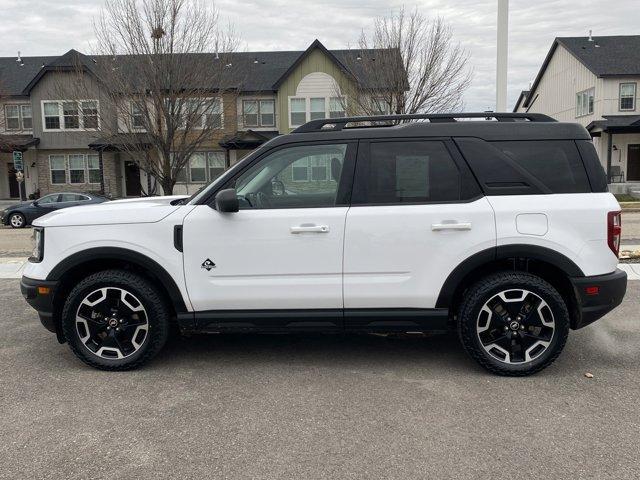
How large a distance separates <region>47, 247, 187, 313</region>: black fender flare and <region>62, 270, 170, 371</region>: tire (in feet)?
0.44

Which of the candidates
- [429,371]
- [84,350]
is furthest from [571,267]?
[84,350]

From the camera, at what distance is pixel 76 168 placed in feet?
106

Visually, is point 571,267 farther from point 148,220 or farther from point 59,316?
point 59,316

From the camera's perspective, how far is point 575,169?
4238 mm

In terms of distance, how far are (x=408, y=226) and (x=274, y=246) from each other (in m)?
1.01

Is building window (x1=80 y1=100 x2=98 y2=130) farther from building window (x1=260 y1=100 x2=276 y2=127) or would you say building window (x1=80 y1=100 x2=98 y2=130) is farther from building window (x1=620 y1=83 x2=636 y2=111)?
building window (x1=620 y1=83 x2=636 y2=111)

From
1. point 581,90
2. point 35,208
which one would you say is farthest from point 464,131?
point 581,90

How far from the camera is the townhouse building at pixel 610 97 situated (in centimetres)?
2997

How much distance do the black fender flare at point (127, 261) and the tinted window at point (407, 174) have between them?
1.55m

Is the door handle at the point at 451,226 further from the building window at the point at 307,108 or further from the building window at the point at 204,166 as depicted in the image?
the building window at the point at 204,166

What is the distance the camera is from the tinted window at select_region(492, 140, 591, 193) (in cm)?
423

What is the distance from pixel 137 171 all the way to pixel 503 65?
88.8 ft

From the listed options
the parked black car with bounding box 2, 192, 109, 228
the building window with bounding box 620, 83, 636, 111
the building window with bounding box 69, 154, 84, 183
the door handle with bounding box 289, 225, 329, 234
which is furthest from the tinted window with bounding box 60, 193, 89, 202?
the building window with bounding box 620, 83, 636, 111

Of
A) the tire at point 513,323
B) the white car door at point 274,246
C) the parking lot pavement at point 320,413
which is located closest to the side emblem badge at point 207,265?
the white car door at point 274,246
